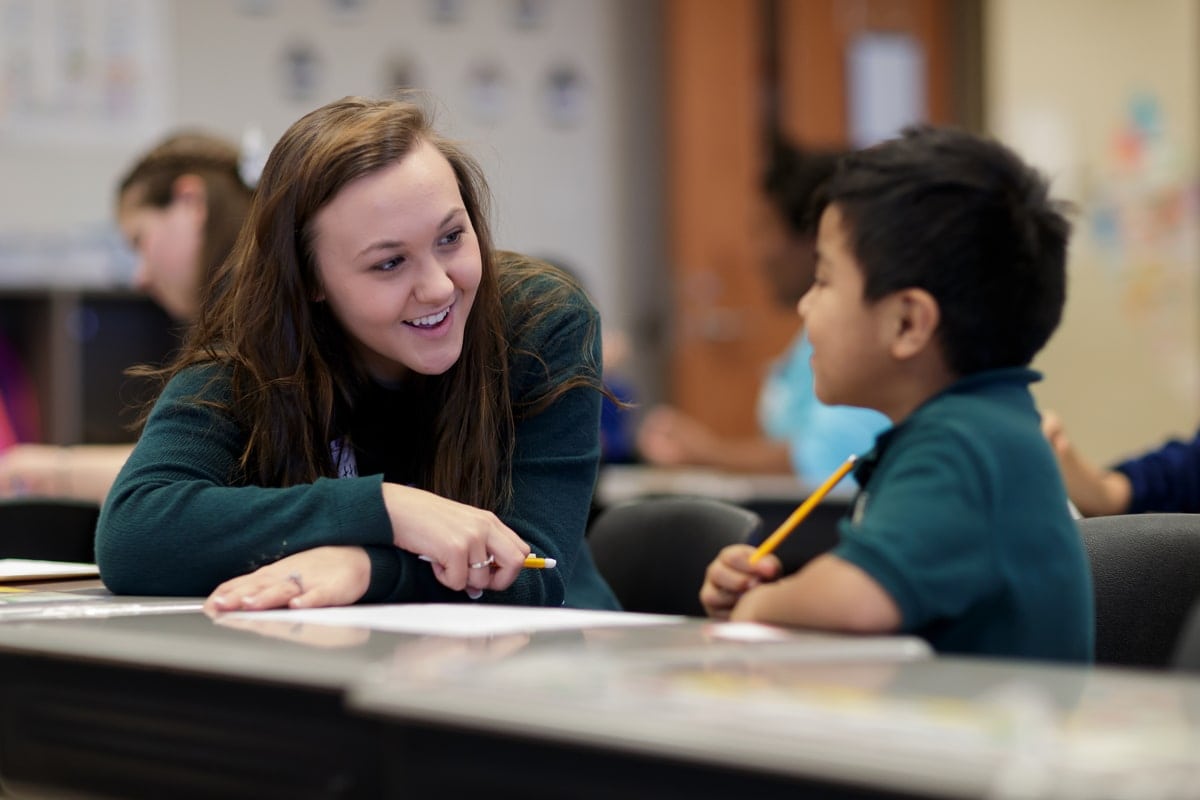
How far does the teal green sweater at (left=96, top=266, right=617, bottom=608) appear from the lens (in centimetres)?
139

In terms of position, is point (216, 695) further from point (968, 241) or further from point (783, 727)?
point (968, 241)

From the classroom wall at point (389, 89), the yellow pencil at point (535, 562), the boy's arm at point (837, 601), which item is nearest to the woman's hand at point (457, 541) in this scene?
the yellow pencil at point (535, 562)

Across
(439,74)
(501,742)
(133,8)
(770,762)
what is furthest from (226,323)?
(439,74)

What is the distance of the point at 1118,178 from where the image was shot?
5895 mm

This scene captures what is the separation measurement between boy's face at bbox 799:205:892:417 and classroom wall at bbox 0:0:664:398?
135 inches

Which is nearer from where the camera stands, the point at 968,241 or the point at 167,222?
the point at 968,241

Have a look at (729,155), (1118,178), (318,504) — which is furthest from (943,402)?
(1118,178)

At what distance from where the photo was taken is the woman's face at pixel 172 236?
287 cm

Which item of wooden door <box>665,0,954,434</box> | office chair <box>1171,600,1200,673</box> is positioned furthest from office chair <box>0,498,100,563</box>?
wooden door <box>665,0,954,434</box>

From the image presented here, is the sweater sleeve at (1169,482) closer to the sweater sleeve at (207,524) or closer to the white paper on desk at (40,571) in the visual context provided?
the sweater sleeve at (207,524)

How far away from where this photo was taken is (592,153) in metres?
6.04

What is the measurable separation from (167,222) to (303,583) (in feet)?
5.74

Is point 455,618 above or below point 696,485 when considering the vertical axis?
above

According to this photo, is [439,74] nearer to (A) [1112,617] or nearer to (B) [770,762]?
(A) [1112,617]
